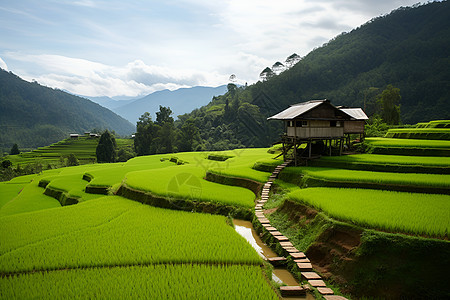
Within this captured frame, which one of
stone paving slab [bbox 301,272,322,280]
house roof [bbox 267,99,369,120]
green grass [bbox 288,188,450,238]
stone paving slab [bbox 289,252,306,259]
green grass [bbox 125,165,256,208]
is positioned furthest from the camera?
house roof [bbox 267,99,369,120]

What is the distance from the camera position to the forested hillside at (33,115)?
356ft

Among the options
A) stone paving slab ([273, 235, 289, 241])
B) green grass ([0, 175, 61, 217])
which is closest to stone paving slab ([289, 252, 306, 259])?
stone paving slab ([273, 235, 289, 241])

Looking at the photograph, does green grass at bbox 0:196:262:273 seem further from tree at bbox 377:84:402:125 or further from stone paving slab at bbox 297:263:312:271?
tree at bbox 377:84:402:125

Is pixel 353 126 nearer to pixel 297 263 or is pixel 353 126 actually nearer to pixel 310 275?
pixel 297 263

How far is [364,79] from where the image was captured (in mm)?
77312

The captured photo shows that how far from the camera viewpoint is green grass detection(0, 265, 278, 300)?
6039mm

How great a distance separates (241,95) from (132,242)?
3544 inches

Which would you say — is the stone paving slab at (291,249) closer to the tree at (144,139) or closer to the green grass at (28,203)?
the green grass at (28,203)

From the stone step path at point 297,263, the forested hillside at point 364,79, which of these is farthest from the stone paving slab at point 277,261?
the forested hillside at point 364,79

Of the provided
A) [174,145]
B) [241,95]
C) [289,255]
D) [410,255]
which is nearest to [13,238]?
[289,255]

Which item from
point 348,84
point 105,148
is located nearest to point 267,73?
point 348,84

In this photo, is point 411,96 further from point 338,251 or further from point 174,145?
point 338,251

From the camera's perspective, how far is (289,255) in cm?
Result: 812

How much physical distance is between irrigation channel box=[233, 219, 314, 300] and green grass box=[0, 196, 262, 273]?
25.8 inches
